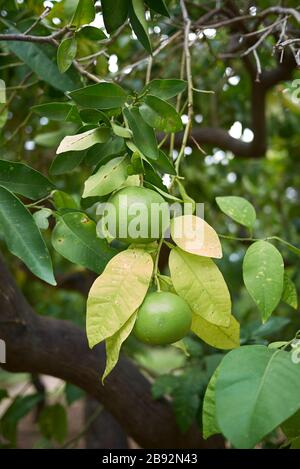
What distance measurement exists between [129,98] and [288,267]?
1.75 m

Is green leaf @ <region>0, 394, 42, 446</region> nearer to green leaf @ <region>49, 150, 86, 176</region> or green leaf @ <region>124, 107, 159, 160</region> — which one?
green leaf @ <region>49, 150, 86, 176</region>

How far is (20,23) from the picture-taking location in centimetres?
129

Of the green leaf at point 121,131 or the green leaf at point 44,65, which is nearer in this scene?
the green leaf at point 121,131

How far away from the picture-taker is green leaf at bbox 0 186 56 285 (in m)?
0.80

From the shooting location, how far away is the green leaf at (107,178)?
0.81m

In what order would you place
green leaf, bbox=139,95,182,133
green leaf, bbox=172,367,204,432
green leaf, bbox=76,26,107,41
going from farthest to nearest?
green leaf, bbox=172,367,204,432
green leaf, bbox=76,26,107,41
green leaf, bbox=139,95,182,133

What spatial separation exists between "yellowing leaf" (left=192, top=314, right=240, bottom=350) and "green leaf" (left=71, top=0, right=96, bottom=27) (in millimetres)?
486

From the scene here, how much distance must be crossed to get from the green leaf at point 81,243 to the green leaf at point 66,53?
0.74 ft

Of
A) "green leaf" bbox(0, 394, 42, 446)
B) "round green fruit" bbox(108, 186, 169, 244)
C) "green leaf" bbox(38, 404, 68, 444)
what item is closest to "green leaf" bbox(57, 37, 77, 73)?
"round green fruit" bbox(108, 186, 169, 244)

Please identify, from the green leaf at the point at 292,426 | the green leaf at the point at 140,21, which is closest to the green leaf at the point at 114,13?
the green leaf at the point at 140,21

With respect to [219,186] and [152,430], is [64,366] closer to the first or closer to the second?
[152,430]

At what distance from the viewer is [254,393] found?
2.18 feet

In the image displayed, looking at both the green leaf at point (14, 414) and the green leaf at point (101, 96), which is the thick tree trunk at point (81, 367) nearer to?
the green leaf at point (14, 414)

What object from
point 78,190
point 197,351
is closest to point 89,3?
point 197,351
